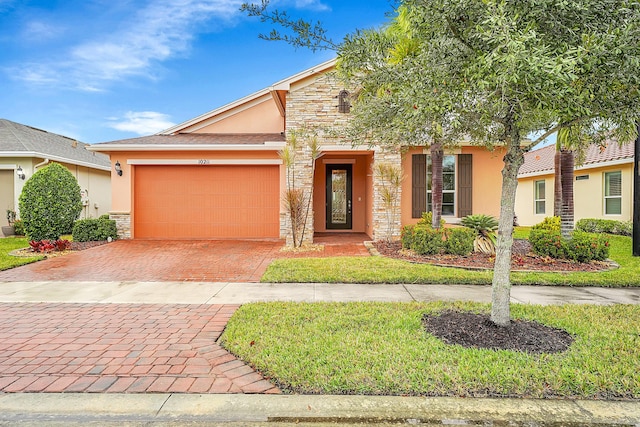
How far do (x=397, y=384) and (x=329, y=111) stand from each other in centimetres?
918

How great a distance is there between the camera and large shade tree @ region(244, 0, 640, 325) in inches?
105

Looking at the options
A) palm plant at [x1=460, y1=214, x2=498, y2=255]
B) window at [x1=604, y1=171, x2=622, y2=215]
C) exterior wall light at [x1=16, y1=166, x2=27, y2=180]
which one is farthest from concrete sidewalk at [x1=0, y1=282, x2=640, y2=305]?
window at [x1=604, y1=171, x2=622, y2=215]

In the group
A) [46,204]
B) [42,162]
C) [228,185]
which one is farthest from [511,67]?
[42,162]

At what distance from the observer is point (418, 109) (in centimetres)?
338

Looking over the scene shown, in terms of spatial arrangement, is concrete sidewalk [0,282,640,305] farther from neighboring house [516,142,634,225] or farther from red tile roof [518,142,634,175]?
neighboring house [516,142,634,225]

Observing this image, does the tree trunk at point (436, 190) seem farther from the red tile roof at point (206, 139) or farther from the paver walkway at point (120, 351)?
the paver walkway at point (120, 351)

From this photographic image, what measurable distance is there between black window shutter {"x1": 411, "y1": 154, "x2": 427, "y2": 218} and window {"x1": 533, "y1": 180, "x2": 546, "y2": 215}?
9.27m

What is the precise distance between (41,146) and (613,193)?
76.5ft

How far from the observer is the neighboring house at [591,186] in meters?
12.8

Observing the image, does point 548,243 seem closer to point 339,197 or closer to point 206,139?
point 339,197

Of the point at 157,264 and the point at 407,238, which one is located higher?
the point at 407,238

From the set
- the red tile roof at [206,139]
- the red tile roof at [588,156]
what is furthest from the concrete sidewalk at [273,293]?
the red tile roof at [206,139]

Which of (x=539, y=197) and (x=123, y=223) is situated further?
(x=539, y=197)

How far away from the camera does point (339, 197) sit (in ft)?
45.7
